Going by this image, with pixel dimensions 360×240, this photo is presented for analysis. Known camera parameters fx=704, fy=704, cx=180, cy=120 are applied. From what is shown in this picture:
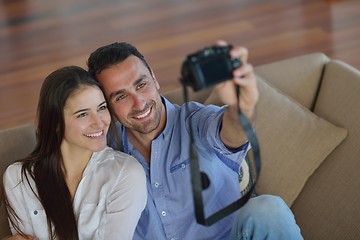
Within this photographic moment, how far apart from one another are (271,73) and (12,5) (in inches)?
103

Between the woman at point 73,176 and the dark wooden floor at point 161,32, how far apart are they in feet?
4.41

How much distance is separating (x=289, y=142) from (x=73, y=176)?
77 centimetres

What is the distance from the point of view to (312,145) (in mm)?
2426

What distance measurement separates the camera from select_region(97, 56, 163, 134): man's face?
2.08 metres

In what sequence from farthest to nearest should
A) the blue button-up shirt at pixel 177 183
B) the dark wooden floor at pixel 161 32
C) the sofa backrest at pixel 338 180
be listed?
the dark wooden floor at pixel 161 32 < the sofa backrest at pixel 338 180 < the blue button-up shirt at pixel 177 183

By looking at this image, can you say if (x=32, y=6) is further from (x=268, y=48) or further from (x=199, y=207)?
(x=199, y=207)

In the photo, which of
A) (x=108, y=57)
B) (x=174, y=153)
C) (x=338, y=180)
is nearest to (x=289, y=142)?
(x=338, y=180)

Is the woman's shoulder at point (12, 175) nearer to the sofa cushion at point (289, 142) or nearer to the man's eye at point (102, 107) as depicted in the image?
the man's eye at point (102, 107)

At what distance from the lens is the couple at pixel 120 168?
6.74 ft

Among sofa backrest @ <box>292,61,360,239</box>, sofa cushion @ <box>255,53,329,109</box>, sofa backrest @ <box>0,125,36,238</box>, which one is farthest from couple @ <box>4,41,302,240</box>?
sofa cushion @ <box>255,53,329,109</box>

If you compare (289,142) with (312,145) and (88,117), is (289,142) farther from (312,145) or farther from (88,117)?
(88,117)

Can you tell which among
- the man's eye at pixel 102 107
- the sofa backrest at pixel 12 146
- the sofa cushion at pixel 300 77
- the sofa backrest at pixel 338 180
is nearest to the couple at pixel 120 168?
the man's eye at pixel 102 107

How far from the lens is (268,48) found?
3816 mm

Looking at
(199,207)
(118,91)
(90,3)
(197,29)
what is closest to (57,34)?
(90,3)
